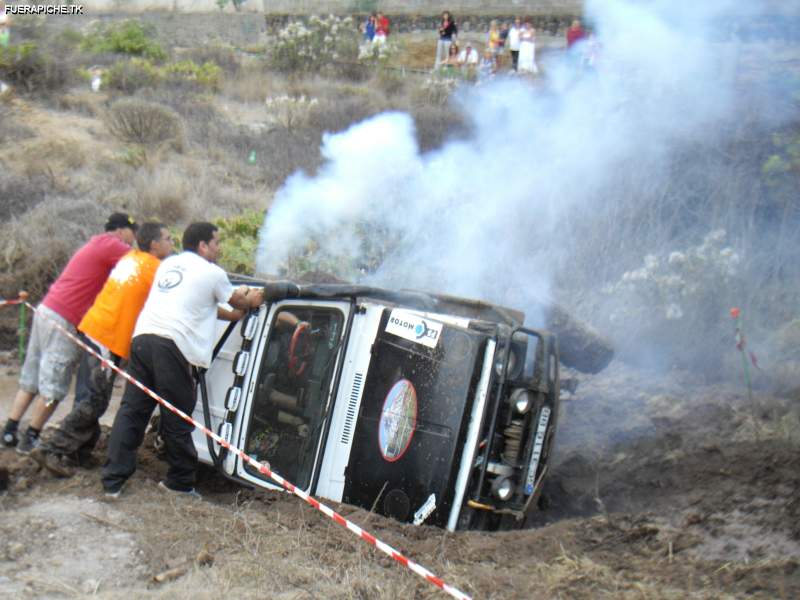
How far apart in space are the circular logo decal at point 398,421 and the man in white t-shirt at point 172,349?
115 centimetres

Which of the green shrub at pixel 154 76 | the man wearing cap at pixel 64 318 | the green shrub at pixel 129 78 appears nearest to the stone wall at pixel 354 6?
the green shrub at pixel 154 76

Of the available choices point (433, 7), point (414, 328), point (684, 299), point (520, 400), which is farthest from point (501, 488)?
point (433, 7)

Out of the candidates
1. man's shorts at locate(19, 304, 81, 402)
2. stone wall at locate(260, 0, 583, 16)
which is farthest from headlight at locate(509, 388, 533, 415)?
stone wall at locate(260, 0, 583, 16)

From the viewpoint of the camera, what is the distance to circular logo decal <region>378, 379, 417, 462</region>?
5957mm

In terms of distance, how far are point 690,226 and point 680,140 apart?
1.21m

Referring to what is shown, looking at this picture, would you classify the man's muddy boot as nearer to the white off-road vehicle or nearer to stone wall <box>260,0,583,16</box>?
the white off-road vehicle

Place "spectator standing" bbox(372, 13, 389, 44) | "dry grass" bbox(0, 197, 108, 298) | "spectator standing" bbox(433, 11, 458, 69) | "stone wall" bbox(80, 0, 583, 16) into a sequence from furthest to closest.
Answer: "spectator standing" bbox(372, 13, 389, 44) < "stone wall" bbox(80, 0, 583, 16) < "spectator standing" bbox(433, 11, 458, 69) < "dry grass" bbox(0, 197, 108, 298)

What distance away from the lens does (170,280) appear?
20.6 feet

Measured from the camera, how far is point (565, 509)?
6.95 meters

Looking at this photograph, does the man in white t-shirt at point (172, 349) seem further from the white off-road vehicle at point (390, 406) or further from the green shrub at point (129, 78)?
the green shrub at point (129, 78)

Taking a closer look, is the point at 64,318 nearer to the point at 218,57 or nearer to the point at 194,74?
the point at 194,74

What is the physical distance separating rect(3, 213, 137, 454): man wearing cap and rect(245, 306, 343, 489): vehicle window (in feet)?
4.92

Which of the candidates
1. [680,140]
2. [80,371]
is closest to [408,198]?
[680,140]

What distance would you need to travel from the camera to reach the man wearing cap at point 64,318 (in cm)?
694
